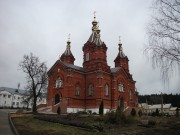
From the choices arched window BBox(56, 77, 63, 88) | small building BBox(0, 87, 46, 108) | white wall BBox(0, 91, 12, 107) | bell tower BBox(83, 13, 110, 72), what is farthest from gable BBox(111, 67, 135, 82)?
white wall BBox(0, 91, 12, 107)

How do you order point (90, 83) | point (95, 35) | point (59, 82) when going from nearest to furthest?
1. point (59, 82)
2. point (90, 83)
3. point (95, 35)

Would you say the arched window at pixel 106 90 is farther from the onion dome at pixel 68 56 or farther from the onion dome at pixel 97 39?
the onion dome at pixel 68 56

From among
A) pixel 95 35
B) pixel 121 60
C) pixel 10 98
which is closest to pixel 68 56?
pixel 95 35

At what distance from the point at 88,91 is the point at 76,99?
127 inches

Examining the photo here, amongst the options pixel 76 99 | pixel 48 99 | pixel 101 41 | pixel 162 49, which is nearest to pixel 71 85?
pixel 76 99

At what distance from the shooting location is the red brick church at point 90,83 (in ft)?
143

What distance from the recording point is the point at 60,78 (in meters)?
45.6

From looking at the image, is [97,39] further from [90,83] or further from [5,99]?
[5,99]

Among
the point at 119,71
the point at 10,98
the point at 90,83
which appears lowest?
the point at 10,98

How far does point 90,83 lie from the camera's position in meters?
46.3

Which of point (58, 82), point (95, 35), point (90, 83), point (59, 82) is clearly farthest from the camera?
point (95, 35)

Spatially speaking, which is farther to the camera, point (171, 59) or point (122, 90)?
point (122, 90)

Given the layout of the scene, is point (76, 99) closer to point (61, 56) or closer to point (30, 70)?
point (30, 70)

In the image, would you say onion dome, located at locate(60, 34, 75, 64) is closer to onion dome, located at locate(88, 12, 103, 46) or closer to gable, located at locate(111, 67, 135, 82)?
onion dome, located at locate(88, 12, 103, 46)
